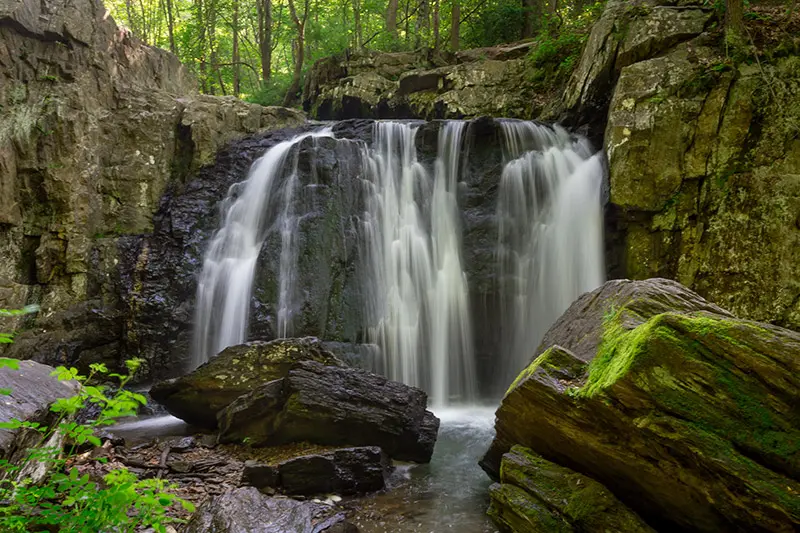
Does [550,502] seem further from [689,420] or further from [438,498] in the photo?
[438,498]

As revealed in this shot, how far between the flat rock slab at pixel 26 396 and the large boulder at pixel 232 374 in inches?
78.2

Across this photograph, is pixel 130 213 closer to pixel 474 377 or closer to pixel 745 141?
pixel 474 377

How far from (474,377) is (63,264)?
27.0ft

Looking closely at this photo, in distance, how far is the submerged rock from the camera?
384cm

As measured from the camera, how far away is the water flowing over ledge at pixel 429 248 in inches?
375

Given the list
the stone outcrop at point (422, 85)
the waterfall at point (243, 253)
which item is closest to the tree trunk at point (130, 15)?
the stone outcrop at point (422, 85)

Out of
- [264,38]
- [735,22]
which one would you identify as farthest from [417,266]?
[264,38]

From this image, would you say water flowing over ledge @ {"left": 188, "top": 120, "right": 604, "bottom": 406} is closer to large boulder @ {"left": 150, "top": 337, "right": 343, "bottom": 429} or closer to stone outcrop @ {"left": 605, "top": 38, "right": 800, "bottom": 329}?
stone outcrop @ {"left": 605, "top": 38, "right": 800, "bottom": 329}

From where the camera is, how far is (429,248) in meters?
10.4

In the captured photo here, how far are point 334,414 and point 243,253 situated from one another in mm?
5477

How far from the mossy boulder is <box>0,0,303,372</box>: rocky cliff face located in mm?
8383

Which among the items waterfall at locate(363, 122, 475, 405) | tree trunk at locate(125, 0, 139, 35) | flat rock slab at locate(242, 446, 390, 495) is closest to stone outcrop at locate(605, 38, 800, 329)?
waterfall at locate(363, 122, 475, 405)

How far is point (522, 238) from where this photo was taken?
34.0 ft

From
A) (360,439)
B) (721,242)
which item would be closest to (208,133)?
(360,439)
